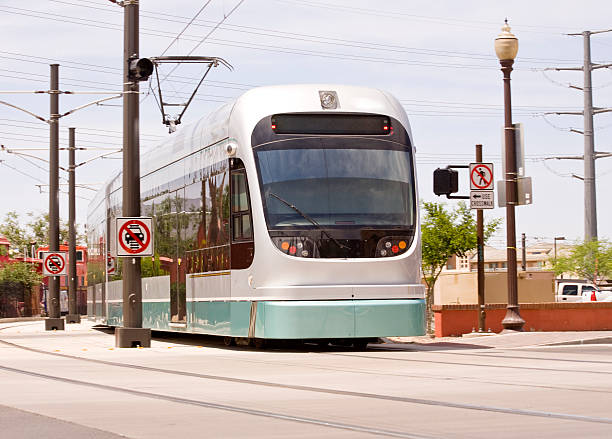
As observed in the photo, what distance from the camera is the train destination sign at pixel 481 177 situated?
23.6 metres

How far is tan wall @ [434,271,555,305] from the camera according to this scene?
109 feet

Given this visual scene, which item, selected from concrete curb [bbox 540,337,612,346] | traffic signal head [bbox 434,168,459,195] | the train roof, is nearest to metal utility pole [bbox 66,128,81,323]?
traffic signal head [bbox 434,168,459,195]

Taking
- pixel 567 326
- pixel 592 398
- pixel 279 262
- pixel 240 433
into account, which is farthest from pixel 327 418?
pixel 567 326

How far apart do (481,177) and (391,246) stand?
653 centimetres

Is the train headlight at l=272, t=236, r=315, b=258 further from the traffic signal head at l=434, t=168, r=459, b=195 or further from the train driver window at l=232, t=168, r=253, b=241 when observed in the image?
the traffic signal head at l=434, t=168, r=459, b=195

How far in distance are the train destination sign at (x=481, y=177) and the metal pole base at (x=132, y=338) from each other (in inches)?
280

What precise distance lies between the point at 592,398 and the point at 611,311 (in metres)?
16.1

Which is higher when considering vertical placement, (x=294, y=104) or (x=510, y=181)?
(x=294, y=104)

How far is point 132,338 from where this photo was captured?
20672 millimetres

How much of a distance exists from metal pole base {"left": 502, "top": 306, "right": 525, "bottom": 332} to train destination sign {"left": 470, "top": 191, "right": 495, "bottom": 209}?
80.6 inches

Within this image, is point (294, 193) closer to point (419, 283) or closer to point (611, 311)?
point (419, 283)

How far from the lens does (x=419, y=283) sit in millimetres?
18016

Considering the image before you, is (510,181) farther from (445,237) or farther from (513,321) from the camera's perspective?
→ (445,237)

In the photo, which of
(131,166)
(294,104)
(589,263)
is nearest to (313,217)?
(294,104)
